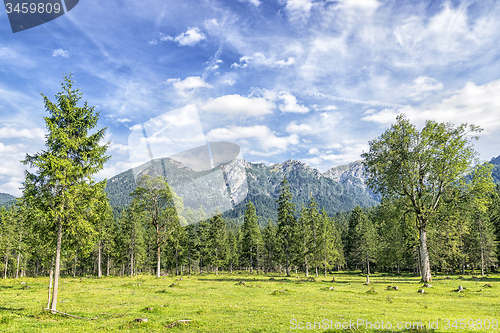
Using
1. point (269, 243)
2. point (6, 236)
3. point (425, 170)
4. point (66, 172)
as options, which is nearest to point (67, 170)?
point (66, 172)

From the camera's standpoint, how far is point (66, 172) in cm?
1986

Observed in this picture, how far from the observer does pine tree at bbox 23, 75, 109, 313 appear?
64.4 ft

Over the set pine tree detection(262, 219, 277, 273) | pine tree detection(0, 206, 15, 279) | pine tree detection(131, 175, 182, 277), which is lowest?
pine tree detection(262, 219, 277, 273)

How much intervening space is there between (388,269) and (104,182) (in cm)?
10981

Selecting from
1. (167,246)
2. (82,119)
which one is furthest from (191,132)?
(167,246)

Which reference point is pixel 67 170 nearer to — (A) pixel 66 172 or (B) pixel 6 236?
(A) pixel 66 172

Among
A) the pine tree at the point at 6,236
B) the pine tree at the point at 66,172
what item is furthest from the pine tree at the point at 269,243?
the pine tree at the point at 66,172

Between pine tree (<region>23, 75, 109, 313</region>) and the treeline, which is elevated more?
pine tree (<region>23, 75, 109, 313</region>)

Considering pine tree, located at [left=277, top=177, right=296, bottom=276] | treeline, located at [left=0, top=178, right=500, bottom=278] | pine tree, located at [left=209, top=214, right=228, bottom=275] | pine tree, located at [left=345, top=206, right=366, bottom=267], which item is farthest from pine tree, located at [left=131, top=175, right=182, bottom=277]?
pine tree, located at [left=345, top=206, right=366, bottom=267]

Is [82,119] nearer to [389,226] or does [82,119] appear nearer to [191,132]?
[191,132]

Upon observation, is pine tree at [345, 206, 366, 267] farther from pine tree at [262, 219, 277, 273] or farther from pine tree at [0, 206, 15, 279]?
pine tree at [0, 206, 15, 279]

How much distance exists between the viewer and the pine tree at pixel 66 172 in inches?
773

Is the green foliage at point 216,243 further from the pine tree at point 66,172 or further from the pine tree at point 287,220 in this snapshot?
the pine tree at point 66,172

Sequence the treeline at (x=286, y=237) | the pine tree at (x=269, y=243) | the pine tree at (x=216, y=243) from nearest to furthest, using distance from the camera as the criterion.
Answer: the treeline at (x=286, y=237) < the pine tree at (x=216, y=243) < the pine tree at (x=269, y=243)
